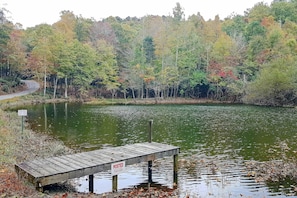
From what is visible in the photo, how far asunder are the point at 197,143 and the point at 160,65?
40940 mm

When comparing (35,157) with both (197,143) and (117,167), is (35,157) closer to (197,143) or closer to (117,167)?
(117,167)

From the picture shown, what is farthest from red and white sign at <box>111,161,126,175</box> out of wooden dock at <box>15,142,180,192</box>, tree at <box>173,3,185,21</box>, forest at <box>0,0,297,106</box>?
tree at <box>173,3,185,21</box>

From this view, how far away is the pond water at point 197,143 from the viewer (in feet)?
39.5

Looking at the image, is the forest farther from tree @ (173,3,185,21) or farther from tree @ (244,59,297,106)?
tree @ (173,3,185,21)

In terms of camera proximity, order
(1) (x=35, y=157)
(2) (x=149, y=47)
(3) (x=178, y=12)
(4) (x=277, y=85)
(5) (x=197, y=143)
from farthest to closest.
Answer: (3) (x=178, y=12) → (2) (x=149, y=47) → (4) (x=277, y=85) → (5) (x=197, y=143) → (1) (x=35, y=157)

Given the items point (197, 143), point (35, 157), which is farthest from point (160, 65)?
point (35, 157)

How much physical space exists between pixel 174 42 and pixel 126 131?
3991 centimetres

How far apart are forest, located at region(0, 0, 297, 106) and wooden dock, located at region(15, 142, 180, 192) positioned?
40006 millimetres

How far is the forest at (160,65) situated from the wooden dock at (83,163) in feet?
131

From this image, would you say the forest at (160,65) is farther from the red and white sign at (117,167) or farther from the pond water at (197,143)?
the red and white sign at (117,167)

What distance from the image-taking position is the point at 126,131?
2439 cm

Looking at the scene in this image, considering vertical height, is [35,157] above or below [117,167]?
below

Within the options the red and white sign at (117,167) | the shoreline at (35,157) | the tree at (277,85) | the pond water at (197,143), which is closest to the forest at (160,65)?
the tree at (277,85)

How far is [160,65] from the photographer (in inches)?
2355
